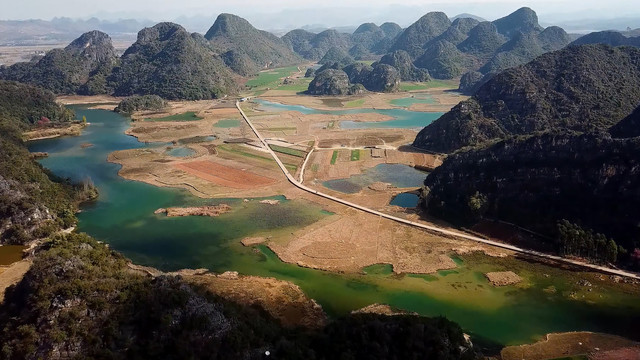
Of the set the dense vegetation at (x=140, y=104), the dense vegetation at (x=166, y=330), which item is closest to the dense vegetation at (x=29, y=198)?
the dense vegetation at (x=166, y=330)

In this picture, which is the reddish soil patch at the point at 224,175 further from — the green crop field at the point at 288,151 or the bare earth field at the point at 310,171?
the green crop field at the point at 288,151

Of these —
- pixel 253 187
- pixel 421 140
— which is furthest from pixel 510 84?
pixel 253 187

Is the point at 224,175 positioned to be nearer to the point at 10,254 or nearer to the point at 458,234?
the point at 10,254

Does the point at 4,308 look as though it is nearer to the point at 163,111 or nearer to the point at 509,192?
the point at 509,192

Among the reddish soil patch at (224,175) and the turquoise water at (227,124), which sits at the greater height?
the turquoise water at (227,124)

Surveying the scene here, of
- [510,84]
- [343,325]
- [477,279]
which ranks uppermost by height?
[510,84]

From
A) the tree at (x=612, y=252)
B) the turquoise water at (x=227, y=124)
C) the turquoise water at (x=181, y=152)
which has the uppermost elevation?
the turquoise water at (x=227, y=124)

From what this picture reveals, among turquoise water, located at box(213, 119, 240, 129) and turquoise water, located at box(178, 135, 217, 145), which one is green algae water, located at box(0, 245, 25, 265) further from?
turquoise water, located at box(213, 119, 240, 129)
